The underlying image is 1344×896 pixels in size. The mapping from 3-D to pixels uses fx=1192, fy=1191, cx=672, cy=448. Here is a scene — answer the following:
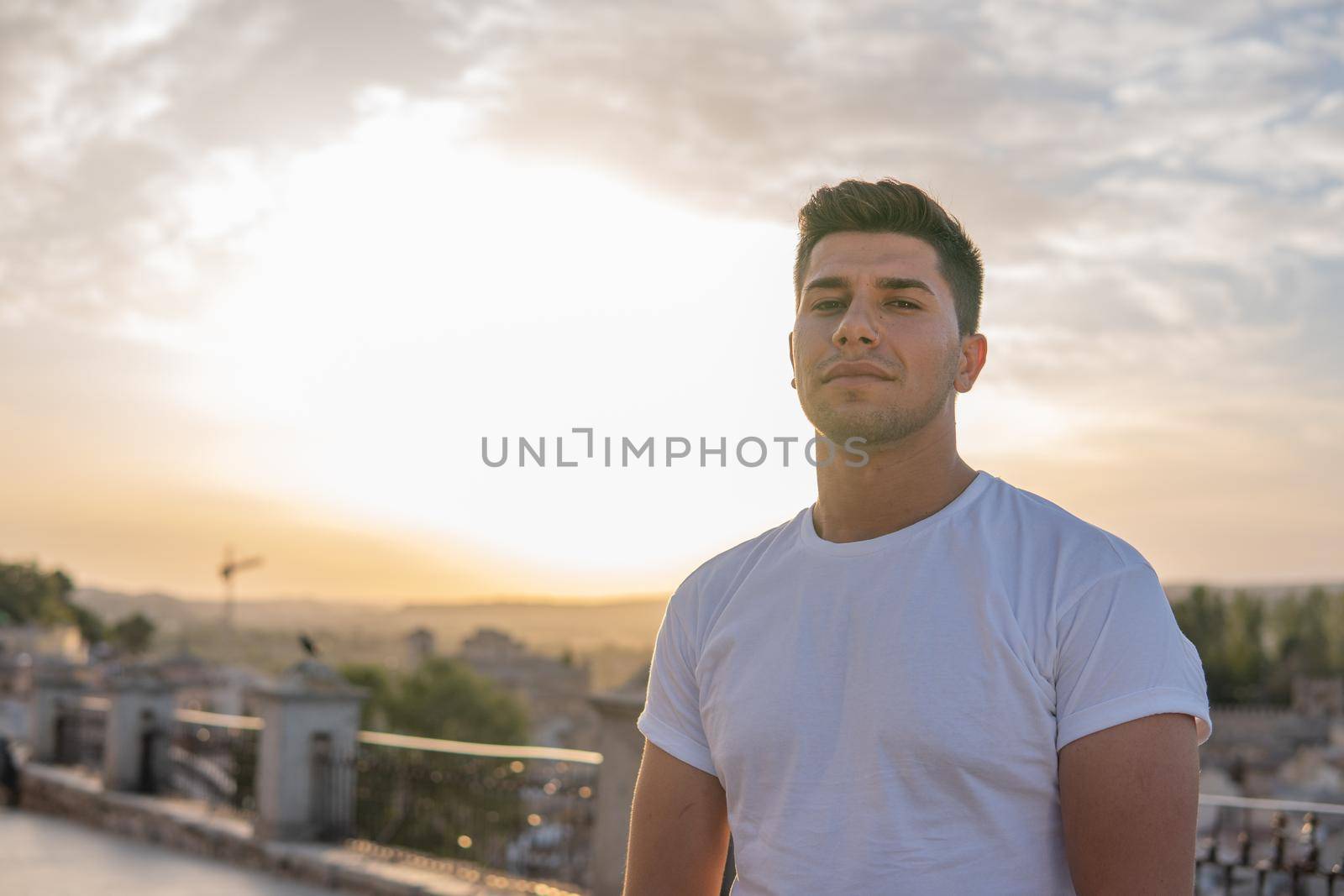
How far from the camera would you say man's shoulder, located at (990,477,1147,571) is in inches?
58.8

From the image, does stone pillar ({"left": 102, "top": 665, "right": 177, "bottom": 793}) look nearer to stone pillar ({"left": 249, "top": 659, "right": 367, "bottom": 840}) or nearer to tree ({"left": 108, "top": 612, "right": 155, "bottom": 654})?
stone pillar ({"left": 249, "top": 659, "right": 367, "bottom": 840})

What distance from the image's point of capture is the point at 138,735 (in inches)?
459

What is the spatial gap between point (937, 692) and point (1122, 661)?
228mm

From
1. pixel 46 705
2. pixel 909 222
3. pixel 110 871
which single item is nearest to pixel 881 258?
pixel 909 222

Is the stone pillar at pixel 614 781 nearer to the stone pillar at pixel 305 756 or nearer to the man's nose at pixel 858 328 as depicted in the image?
the stone pillar at pixel 305 756

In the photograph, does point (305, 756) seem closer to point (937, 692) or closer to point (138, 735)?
point (138, 735)

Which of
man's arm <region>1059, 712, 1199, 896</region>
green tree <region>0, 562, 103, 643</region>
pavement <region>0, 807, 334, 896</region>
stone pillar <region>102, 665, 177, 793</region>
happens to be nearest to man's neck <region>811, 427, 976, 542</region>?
man's arm <region>1059, 712, 1199, 896</region>

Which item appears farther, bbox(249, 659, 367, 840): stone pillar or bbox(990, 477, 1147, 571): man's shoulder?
bbox(249, 659, 367, 840): stone pillar

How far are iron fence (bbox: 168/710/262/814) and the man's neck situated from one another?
31.3 feet

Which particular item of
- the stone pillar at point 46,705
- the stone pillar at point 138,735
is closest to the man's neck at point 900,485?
the stone pillar at point 138,735

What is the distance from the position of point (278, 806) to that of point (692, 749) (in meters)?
7.84

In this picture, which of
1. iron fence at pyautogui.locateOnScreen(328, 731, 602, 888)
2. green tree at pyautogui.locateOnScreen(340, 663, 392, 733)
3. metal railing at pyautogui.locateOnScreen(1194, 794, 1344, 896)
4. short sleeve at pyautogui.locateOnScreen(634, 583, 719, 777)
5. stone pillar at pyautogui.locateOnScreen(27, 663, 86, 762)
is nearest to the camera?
short sleeve at pyautogui.locateOnScreen(634, 583, 719, 777)

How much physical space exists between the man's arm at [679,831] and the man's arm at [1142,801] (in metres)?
0.58

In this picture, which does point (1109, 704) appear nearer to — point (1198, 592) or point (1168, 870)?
point (1168, 870)
